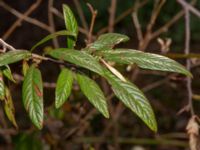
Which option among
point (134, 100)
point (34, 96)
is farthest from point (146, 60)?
point (34, 96)

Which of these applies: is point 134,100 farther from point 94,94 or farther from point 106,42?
point 106,42

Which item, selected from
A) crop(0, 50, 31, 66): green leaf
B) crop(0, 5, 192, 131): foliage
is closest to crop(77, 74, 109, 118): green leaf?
crop(0, 5, 192, 131): foliage

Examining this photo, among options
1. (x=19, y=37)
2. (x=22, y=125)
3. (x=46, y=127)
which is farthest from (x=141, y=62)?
(x=19, y=37)

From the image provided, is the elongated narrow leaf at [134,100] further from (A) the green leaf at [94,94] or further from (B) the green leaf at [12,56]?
(B) the green leaf at [12,56]

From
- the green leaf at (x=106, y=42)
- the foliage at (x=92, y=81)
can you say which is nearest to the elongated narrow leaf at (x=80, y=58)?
the foliage at (x=92, y=81)

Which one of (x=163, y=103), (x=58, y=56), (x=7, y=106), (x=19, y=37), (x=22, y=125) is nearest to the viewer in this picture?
(x=58, y=56)

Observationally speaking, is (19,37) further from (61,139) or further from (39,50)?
(61,139)

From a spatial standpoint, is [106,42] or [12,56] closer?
[12,56]
